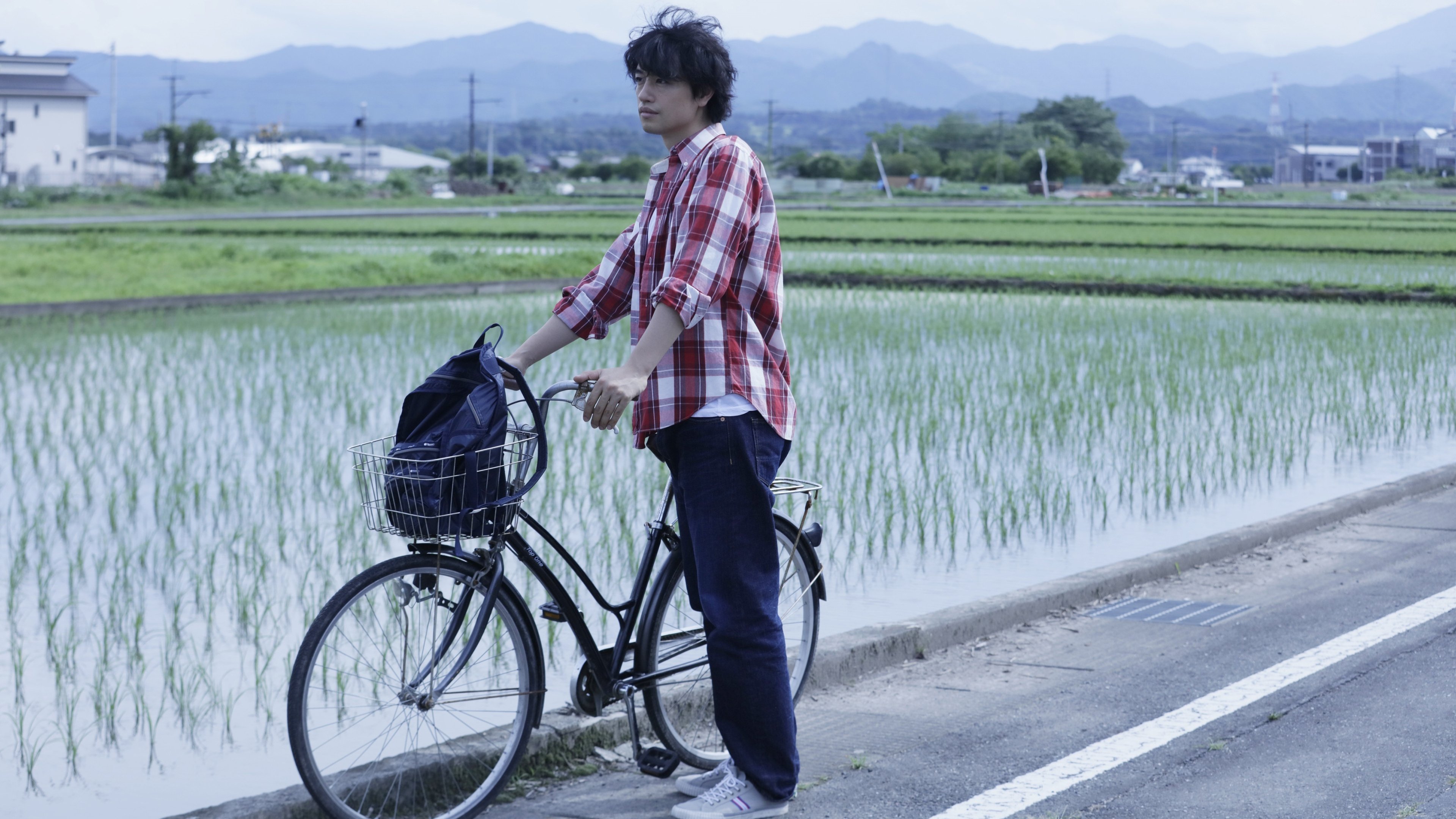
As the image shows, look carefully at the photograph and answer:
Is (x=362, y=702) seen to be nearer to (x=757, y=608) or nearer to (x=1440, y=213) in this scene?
(x=757, y=608)

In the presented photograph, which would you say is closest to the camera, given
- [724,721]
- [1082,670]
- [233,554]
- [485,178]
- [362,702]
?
[724,721]

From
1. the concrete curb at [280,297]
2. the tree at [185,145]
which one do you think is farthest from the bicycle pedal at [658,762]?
the tree at [185,145]

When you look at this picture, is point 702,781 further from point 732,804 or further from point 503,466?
point 503,466

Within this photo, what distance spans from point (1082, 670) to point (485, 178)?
7890cm

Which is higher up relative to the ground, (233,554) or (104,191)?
(104,191)

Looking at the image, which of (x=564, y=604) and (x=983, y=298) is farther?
(x=983, y=298)

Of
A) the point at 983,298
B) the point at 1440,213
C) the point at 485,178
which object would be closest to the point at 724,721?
the point at 983,298

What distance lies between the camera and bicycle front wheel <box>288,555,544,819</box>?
276 cm

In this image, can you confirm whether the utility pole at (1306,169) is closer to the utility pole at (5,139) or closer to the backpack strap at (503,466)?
the utility pole at (5,139)

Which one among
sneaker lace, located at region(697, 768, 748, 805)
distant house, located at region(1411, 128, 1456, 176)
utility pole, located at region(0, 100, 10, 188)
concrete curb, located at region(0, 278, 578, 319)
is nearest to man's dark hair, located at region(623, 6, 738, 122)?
sneaker lace, located at region(697, 768, 748, 805)

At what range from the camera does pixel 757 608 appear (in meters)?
2.93

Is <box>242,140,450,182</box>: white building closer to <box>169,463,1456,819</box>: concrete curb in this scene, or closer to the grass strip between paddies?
the grass strip between paddies

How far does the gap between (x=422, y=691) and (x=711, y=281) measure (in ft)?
3.14

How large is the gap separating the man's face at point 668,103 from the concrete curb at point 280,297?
14.1 m
